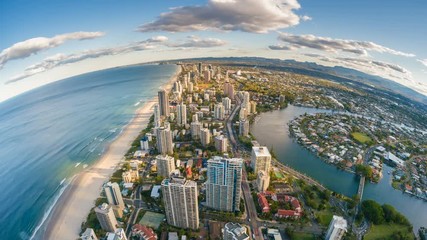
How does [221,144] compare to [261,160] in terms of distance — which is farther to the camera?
[221,144]

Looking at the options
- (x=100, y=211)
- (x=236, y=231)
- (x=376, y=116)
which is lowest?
(x=376, y=116)

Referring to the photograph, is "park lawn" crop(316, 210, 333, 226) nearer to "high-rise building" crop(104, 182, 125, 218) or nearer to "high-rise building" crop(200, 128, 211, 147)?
"high-rise building" crop(200, 128, 211, 147)

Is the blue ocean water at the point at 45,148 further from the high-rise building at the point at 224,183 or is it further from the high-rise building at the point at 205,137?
the high-rise building at the point at 224,183

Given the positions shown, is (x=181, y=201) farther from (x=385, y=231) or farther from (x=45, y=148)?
(x=45, y=148)

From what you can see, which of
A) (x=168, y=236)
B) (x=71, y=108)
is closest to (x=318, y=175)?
(x=168, y=236)

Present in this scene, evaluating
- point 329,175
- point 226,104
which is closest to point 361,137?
point 329,175

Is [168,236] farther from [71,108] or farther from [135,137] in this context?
[71,108]
